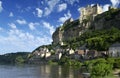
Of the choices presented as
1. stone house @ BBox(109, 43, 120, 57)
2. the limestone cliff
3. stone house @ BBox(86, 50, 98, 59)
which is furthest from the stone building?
stone house @ BBox(109, 43, 120, 57)

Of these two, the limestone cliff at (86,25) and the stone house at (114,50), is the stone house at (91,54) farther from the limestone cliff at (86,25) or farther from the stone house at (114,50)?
the limestone cliff at (86,25)

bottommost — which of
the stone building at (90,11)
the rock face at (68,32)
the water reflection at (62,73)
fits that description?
the water reflection at (62,73)

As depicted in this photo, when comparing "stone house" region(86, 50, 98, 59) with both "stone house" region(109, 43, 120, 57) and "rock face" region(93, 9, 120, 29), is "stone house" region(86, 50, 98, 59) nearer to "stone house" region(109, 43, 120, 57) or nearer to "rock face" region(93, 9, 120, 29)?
"stone house" region(109, 43, 120, 57)

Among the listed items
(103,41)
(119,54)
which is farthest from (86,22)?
(119,54)

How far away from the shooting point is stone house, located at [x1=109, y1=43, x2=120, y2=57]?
94.6 metres

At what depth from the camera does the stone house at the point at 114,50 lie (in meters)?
94.6

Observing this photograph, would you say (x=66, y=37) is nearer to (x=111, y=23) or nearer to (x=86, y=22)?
(x=86, y=22)

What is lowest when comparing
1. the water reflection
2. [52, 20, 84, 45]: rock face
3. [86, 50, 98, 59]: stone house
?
the water reflection

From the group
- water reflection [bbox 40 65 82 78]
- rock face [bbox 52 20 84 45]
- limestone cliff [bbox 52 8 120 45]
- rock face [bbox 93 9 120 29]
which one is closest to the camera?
water reflection [bbox 40 65 82 78]

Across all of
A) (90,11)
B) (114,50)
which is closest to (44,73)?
(114,50)

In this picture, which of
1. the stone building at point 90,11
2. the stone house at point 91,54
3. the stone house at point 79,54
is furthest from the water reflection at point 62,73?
the stone building at point 90,11

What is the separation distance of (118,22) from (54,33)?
75.7 metres

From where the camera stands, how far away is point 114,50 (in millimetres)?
95312

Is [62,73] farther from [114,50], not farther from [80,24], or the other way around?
[80,24]
